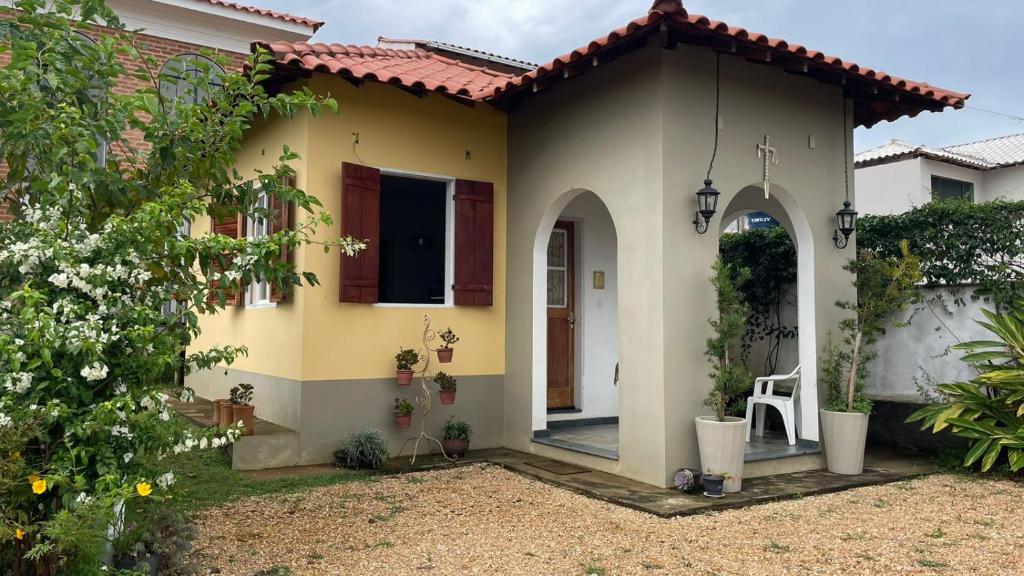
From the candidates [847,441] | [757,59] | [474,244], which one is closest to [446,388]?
[474,244]

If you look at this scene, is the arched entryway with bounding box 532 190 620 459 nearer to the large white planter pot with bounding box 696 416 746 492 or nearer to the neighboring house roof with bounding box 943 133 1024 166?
the large white planter pot with bounding box 696 416 746 492

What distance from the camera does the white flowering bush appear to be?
297cm

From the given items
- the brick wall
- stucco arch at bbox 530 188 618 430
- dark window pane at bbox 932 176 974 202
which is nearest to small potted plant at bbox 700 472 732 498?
stucco arch at bbox 530 188 618 430

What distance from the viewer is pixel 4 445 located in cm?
290

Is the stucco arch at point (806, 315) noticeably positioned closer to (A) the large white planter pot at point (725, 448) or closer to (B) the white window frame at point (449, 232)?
(A) the large white planter pot at point (725, 448)

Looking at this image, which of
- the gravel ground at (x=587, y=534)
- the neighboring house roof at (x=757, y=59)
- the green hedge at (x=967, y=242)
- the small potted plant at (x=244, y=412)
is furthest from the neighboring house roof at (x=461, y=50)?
the gravel ground at (x=587, y=534)

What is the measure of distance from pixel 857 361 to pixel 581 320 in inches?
114

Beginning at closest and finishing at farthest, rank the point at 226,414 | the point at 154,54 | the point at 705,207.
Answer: the point at 705,207, the point at 226,414, the point at 154,54

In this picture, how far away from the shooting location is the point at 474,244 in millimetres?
7336

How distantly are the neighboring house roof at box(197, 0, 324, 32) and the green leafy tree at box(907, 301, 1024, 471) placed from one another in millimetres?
10667

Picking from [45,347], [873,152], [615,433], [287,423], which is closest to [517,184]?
[615,433]

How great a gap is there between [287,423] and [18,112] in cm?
406

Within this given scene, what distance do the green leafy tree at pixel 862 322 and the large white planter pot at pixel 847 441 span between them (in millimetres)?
107

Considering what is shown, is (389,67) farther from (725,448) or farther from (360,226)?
(725,448)
